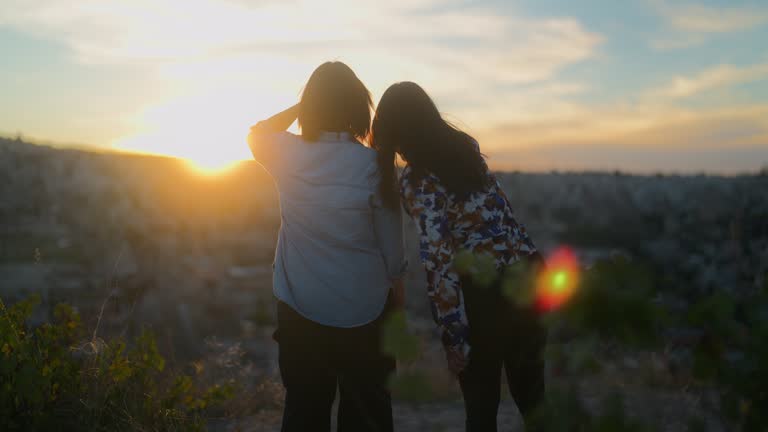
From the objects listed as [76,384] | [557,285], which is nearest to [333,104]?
[557,285]

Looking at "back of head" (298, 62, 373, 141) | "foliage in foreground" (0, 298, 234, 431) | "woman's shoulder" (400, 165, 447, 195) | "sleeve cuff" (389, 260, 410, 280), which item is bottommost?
"foliage in foreground" (0, 298, 234, 431)

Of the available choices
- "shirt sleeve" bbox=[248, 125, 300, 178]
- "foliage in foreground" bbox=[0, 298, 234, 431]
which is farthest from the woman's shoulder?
"foliage in foreground" bbox=[0, 298, 234, 431]

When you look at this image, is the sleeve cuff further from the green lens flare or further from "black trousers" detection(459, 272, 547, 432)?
the green lens flare

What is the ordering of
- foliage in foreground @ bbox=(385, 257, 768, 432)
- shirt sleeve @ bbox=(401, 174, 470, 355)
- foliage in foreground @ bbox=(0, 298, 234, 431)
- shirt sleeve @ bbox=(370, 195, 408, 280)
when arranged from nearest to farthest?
1. foliage in foreground @ bbox=(385, 257, 768, 432)
2. shirt sleeve @ bbox=(401, 174, 470, 355)
3. shirt sleeve @ bbox=(370, 195, 408, 280)
4. foliage in foreground @ bbox=(0, 298, 234, 431)

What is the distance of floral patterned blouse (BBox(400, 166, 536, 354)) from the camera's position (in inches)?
96.0

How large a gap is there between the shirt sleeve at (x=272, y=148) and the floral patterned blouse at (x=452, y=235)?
1.51 ft

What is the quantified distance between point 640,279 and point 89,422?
2924mm

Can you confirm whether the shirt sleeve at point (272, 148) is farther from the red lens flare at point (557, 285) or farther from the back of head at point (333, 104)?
the red lens flare at point (557, 285)

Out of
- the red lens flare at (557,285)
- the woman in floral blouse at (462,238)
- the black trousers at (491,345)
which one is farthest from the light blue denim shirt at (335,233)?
the red lens flare at (557,285)

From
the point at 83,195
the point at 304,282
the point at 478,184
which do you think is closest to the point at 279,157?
the point at 304,282

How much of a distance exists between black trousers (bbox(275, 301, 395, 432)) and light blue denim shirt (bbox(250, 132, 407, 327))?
5 centimetres

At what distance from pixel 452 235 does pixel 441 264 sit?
0.47 feet

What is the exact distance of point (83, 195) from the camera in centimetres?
1803

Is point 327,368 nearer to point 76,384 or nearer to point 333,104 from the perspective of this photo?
point 333,104
